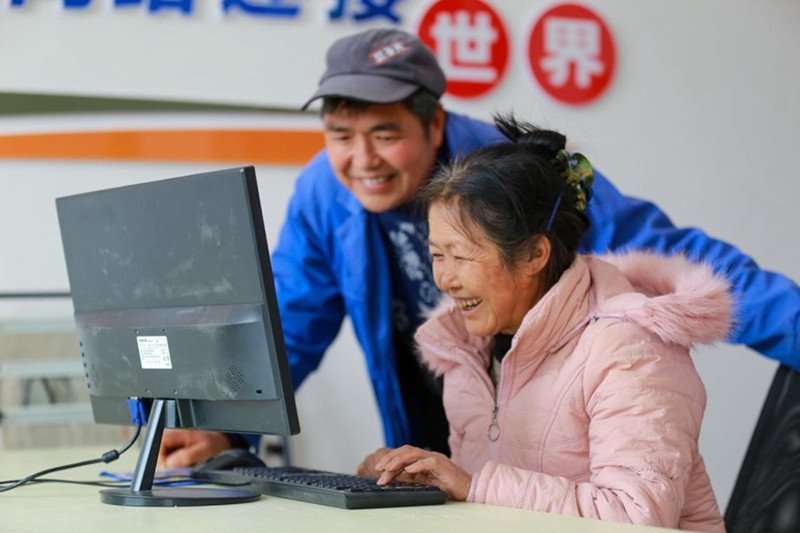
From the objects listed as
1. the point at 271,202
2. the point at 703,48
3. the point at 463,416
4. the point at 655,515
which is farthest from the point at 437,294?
the point at 703,48

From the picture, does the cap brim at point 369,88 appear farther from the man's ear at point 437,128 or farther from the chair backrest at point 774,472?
the chair backrest at point 774,472

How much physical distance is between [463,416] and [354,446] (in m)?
2.13

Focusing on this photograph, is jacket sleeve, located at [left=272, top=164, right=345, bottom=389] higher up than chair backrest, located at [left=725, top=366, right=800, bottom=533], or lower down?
higher up

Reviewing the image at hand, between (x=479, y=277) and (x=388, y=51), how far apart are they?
2.49ft

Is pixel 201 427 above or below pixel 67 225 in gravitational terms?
below

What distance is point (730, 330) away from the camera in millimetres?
1696

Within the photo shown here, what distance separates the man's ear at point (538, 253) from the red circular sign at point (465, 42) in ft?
7.46

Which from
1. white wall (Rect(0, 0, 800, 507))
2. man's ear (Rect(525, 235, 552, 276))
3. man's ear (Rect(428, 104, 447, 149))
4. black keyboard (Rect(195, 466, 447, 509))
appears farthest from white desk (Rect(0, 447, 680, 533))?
white wall (Rect(0, 0, 800, 507))

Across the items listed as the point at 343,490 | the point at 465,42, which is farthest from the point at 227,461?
the point at 465,42

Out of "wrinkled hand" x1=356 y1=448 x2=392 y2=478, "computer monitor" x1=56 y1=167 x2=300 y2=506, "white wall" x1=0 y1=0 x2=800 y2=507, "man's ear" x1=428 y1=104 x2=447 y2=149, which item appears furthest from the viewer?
"white wall" x1=0 y1=0 x2=800 y2=507

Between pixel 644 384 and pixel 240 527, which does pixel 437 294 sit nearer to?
pixel 644 384

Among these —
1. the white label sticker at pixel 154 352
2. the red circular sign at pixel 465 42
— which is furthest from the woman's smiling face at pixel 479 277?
the red circular sign at pixel 465 42

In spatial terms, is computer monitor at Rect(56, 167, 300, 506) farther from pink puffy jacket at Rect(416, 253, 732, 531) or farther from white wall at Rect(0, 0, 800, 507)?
white wall at Rect(0, 0, 800, 507)

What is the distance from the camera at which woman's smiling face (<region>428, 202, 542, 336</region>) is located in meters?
1.78
